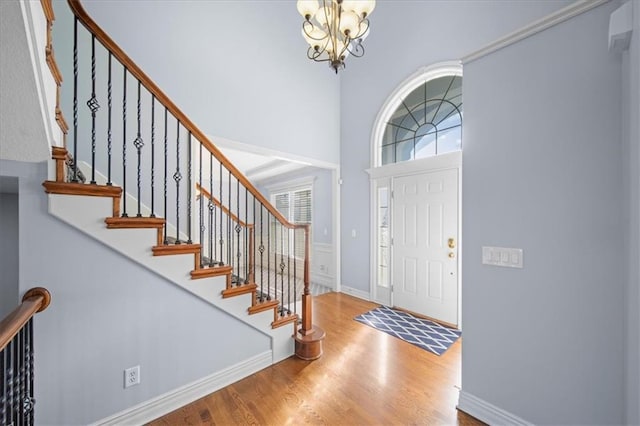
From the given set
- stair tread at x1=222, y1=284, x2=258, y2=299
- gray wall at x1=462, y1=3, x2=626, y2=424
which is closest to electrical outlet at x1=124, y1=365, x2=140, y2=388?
stair tread at x1=222, y1=284, x2=258, y2=299

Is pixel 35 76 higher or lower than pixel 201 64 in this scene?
lower

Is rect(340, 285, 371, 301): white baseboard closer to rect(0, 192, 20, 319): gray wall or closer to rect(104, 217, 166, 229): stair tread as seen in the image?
rect(104, 217, 166, 229): stair tread

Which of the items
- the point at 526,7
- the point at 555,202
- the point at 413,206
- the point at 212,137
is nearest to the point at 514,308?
the point at 555,202

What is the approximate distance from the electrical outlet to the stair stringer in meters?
0.57

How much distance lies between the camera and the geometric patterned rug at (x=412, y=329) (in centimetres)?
269

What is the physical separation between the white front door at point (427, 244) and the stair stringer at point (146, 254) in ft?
7.16

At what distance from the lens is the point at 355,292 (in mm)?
4336

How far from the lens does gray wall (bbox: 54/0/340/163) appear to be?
2629 mm

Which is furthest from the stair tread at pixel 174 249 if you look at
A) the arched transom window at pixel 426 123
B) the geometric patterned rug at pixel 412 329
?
the arched transom window at pixel 426 123

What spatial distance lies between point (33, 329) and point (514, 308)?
2811mm

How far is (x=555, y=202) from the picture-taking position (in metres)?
1.41

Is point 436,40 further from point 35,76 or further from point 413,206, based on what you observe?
point 35,76

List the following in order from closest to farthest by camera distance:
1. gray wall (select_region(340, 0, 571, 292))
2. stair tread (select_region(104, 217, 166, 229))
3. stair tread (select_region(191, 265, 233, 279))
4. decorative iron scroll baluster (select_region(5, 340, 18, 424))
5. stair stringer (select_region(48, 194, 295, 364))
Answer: decorative iron scroll baluster (select_region(5, 340, 18, 424)) → stair stringer (select_region(48, 194, 295, 364)) → stair tread (select_region(104, 217, 166, 229)) → stair tread (select_region(191, 265, 233, 279)) → gray wall (select_region(340, 0, 571, 292))

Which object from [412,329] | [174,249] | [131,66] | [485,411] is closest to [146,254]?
[174,249]
